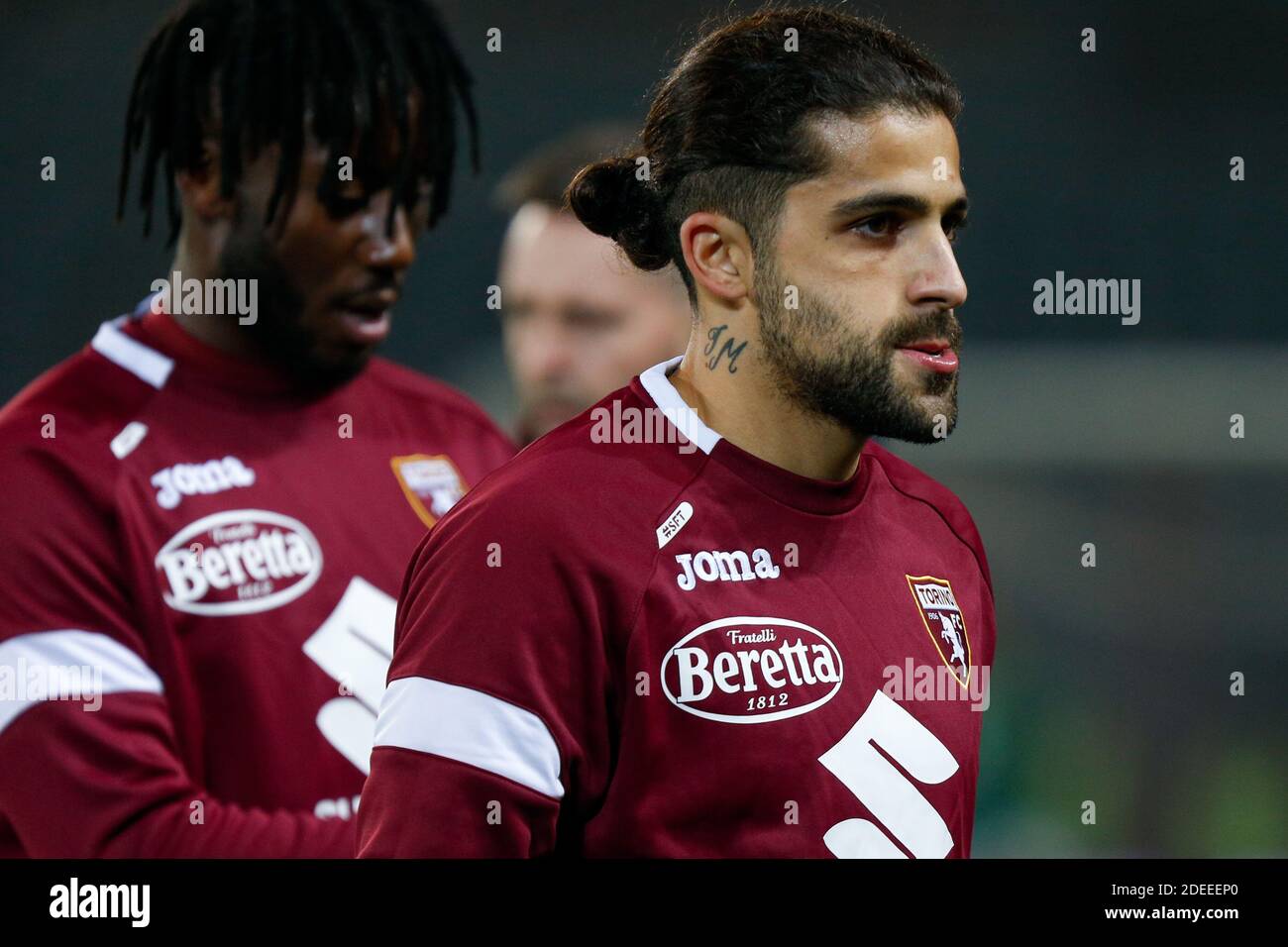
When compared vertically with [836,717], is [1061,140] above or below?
above

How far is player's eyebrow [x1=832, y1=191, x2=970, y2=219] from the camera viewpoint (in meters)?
1.86

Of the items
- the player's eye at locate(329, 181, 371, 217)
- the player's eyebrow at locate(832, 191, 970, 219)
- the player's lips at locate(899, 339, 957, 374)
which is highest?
the player's eye at locate(329, 181, 371, 217)

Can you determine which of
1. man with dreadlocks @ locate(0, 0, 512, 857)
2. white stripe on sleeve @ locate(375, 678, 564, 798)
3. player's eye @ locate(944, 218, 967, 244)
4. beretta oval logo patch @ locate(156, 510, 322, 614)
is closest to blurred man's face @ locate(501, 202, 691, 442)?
man with dreadlocks @ locate(0, 0, 512, 857)

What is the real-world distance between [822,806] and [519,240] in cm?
313

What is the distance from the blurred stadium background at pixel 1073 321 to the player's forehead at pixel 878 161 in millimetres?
4648

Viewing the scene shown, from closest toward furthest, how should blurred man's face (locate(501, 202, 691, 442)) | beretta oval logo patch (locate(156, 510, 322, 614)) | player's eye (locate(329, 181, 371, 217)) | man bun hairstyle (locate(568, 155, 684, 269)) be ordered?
1. man bun hairstyle (locate(568, 155, 684, 269))
2. beretta oval logo patch (locate(156, 510, 322, 614))
3. player's eye (locate(329, 181, 371, 217))
4. blurred man's face (locate(501, 202, 691, 442))

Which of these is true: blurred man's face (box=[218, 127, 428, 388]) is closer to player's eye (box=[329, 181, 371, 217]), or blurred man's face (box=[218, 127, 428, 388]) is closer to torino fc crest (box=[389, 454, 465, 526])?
player's eye (box=[329, 181, 371, 217])

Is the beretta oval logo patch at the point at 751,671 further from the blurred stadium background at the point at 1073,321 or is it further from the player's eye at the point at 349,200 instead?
the blurred stadium background at the point at 1073,321

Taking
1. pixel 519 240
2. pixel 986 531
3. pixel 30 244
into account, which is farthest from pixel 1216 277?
pixel 30 244

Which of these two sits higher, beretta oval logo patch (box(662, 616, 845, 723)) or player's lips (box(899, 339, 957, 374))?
player's lips (box(899, 339, 957, 374))

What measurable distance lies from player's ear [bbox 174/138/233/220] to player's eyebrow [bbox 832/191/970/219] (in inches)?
52.2

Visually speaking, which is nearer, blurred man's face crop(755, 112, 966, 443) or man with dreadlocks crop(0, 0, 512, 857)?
blurred man's face crop(755, 112, 966, 443)

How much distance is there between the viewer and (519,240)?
4676mm

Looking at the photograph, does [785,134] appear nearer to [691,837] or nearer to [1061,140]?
[691,837]
